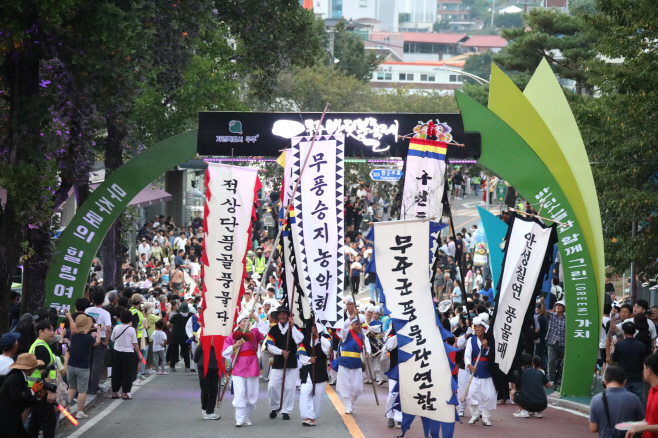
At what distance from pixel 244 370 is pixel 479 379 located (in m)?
3.53

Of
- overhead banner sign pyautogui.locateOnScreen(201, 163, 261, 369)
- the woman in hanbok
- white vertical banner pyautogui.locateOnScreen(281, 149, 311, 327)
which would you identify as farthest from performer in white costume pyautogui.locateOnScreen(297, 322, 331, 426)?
overhead banner sign pyautogui.locateOnScreen(201, 163, 261, 369)

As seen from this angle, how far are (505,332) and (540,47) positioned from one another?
24.4 m

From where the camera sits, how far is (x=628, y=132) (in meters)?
16.6

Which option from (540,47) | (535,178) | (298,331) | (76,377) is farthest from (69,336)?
(540,47)

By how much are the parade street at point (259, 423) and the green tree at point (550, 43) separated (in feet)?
70.2

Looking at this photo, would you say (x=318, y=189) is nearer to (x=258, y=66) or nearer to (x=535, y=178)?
(x=535, y=178)

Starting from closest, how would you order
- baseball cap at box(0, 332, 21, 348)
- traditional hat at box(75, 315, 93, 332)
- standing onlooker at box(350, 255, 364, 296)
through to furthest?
1. baseball cap at box(0, 332, 21, 348)
2. traditional hat at box(75, 315, 93, 332)
3. standing onlooker at box(350, 255, 364, 296)

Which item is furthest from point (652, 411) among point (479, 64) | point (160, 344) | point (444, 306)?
point (479, 64)

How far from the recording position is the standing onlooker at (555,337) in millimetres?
17016

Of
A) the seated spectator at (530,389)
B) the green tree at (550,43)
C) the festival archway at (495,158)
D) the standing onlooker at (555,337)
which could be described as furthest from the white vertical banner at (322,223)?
the green tree at (550,43)

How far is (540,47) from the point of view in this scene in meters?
35.4

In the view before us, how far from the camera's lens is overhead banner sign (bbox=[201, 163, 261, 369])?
1327 centimetres

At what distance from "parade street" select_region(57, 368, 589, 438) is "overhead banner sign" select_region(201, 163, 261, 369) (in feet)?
3.99

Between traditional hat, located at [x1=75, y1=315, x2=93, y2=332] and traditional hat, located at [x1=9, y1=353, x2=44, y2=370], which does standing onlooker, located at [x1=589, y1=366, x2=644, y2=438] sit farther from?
traditional hat, located at [x1=75, y1=315, x2=93, y2=332]
